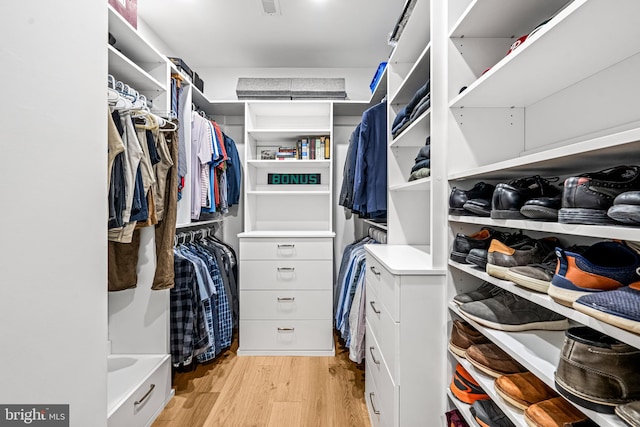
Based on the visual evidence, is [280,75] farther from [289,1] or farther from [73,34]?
[73,34]

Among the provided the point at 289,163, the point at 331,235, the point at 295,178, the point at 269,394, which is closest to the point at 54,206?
the point at 269,394

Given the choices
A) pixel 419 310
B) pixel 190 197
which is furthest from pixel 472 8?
pixel 190 197

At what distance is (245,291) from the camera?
8.46ft

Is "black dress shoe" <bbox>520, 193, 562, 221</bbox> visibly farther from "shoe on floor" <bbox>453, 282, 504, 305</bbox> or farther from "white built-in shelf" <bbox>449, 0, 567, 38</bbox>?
"white built-in shelf" <bbox>449, 0, 567, 38</bbox>

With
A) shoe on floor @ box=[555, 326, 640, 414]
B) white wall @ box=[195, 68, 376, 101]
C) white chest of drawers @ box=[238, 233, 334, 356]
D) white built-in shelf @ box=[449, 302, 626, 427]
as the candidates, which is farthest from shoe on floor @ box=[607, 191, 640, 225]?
white wall @ box=[195, 68, 376, 101]

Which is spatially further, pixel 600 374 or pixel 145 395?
pixel 145 395

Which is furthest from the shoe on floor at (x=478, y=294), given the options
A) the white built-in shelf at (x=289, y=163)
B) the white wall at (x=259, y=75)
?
the white wall at (x=259, y=75)

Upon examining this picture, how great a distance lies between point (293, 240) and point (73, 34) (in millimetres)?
1927

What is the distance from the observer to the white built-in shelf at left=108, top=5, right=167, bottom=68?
157 cm

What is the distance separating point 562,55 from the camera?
0.80 meters

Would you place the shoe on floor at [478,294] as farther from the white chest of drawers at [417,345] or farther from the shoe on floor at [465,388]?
the shoe on floor at [465,388]

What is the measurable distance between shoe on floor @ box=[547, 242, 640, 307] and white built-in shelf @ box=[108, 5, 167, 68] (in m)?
1.99

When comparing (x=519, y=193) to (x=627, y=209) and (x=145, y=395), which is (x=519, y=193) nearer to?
(x=627, y=209)

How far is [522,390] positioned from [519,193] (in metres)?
0.49
